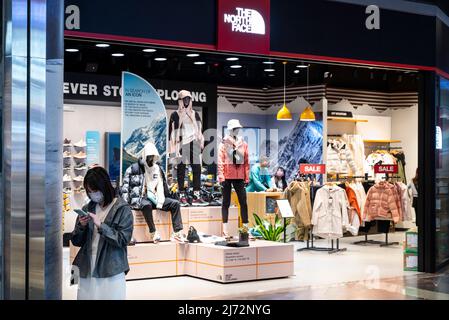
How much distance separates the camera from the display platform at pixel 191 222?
9969mm

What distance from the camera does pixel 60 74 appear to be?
5.93 m

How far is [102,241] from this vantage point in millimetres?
5445

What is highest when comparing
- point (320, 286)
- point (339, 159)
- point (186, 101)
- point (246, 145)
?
point (186, 101)

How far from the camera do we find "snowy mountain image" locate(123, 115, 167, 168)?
35.8ft

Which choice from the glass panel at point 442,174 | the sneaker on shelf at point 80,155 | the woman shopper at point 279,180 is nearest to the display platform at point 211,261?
the glass panel at point 442,174

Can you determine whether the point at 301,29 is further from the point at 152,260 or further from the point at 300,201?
the point at 300,201

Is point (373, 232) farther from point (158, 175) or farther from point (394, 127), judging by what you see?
point (158, 175)

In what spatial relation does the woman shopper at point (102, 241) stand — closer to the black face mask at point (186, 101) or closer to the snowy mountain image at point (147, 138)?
the snowy mountain image at point (147, 138)

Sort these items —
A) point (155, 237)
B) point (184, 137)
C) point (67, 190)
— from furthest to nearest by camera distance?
point (67, 190) < point (184, 137) < point (155, 237)

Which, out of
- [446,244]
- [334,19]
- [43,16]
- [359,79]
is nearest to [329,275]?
[446,244]

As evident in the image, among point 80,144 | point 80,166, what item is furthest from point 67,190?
point 80,144

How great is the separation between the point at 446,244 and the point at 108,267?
6826 mm

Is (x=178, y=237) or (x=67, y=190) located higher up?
(x=67, y=190)

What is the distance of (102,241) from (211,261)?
13.9 feet
